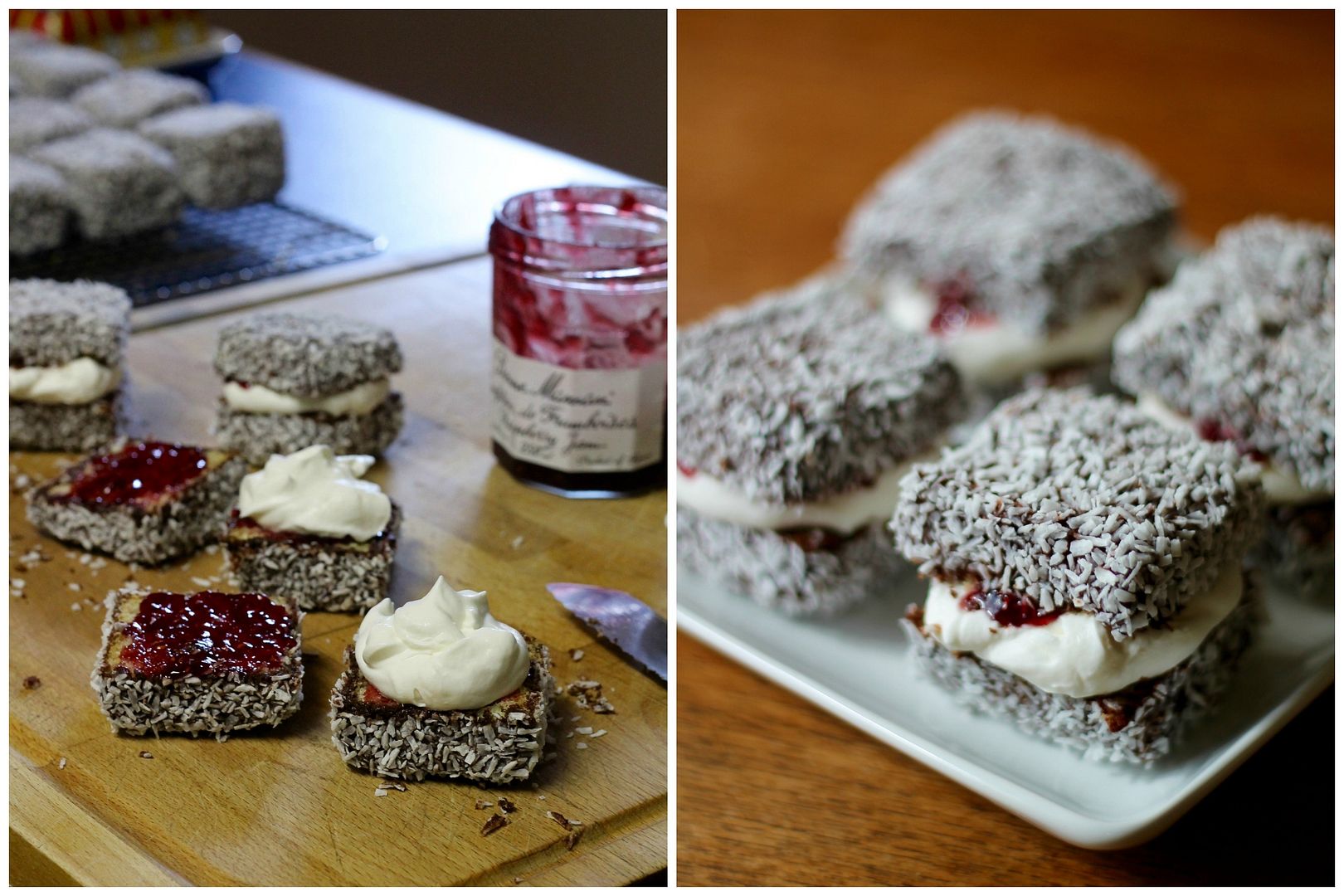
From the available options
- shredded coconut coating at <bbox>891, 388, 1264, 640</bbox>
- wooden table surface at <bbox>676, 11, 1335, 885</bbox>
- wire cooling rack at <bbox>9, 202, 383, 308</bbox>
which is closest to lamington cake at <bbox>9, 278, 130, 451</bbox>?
wire cooling rack at <bbox>9, 202, 383, 308</bbox>

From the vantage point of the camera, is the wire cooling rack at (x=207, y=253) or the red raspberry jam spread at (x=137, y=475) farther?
the wire cooling rack at (x=207, y=253)

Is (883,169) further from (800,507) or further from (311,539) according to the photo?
(311,539)

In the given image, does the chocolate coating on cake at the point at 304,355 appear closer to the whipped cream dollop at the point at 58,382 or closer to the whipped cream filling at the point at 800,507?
the whipped cream dollop at the point at 58,382

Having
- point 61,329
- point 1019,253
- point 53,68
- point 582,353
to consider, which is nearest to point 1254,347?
point 1019,253

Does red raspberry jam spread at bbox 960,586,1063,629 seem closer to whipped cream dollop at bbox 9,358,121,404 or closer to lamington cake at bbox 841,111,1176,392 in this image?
lamington cake at bbox 841,111,1176,392

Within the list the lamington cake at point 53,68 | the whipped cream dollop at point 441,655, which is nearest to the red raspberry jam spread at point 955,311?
the whipped cream dollop at point 441,655

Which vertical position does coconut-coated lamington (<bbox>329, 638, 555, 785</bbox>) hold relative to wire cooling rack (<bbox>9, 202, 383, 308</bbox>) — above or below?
below

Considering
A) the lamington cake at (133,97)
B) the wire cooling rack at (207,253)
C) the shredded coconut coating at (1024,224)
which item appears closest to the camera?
the shredded coconut coating at (1024,224)
